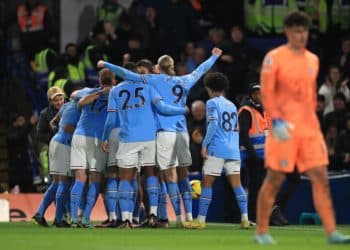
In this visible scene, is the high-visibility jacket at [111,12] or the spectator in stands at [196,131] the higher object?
the high-visibility jacket at [111,12]

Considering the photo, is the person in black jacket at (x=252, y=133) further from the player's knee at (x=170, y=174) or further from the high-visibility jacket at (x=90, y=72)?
the high-visibility jacket at (x=90, y=72)

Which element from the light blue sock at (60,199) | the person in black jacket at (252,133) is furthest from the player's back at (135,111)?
the person in black jacket at (252,133)

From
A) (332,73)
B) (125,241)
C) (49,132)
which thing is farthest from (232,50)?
(125,241)

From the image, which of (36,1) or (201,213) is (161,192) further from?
(36,1)

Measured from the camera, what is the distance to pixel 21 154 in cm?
2812

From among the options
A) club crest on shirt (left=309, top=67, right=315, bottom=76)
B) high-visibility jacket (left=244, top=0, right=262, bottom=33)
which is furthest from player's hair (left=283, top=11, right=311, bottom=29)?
high-visibility jacket (left=244, top=0, right=262, bottom=33)

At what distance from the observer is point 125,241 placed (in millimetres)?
15250

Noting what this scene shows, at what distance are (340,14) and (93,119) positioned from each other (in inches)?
453

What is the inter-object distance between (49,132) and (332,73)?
7441 mm

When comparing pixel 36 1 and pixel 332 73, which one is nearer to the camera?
pixel 332 73

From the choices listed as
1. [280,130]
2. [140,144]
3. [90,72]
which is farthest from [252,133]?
[90,72]

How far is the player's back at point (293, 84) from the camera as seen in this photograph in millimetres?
13836

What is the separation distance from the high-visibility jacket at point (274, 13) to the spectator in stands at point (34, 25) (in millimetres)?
4546

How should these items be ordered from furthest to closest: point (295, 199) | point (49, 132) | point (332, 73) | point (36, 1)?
point (36, 1) < point (332, 73) < point (295, 199) < point (49, 132)
